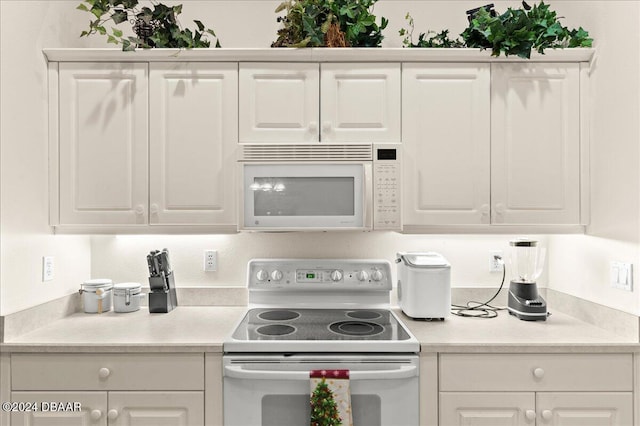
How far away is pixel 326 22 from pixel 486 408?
1.87 metres

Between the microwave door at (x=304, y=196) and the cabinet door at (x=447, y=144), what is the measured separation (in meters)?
0.26

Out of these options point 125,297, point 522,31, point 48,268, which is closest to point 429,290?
point 522,31

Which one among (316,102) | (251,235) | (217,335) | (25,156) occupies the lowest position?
(217,335)

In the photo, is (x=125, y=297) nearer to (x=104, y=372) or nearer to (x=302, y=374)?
(x=104, y=372)

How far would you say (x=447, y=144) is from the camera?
2.11 meters

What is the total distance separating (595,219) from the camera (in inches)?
81.4

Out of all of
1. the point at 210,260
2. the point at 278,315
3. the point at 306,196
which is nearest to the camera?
the point at 306,196

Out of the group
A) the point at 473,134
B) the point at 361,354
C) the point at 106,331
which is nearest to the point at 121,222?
the point at 106,331

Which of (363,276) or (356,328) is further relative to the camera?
(363,276)

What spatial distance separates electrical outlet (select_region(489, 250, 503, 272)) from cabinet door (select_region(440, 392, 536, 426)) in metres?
0.82

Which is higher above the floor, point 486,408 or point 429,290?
point 429,290

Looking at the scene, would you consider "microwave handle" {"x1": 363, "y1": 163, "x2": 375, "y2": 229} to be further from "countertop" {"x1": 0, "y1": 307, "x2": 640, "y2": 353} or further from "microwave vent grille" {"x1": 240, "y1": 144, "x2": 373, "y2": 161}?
"countertop" {"x1": 0, "y1": 307, "x2": 640, "y2": 353}

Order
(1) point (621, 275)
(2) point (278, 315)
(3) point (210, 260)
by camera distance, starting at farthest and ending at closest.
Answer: (3) point (210, 260)
(2) point (278, 315)
(1) point (621, 275)

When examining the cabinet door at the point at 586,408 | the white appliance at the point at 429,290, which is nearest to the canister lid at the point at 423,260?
the white appliance at the point at 429,290
